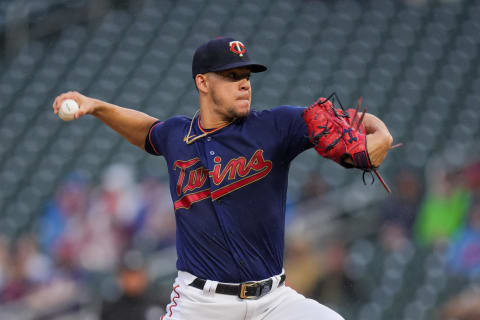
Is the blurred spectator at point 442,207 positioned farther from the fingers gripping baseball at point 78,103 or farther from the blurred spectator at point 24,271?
the fingers gripping baseball at point 78,103

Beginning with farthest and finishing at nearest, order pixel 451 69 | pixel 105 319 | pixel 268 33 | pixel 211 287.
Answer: pixel 268 33, pixel 451 69, pixel 105 319, pixel 211 287

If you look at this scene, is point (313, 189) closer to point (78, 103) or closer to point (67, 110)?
point (78, 103)

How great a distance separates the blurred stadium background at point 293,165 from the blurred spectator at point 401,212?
0.05 feet

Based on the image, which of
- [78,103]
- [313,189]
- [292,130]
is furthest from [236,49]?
[313,189]

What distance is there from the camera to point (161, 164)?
883cm

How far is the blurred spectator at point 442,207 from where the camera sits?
7.18 metres

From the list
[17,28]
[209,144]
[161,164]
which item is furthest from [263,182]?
[17,28]

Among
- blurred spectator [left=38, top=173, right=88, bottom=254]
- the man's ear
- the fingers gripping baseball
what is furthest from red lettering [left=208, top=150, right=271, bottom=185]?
blurred spectator [left=38, top=173, right=88, bottom=254]

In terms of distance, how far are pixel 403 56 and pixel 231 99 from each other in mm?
6673

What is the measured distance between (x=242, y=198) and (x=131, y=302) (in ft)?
9.39

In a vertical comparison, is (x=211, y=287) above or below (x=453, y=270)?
above

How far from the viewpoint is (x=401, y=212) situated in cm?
723

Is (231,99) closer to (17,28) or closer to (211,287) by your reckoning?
(211,287)

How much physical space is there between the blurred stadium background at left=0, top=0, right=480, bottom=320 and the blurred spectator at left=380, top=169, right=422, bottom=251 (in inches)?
0.5
